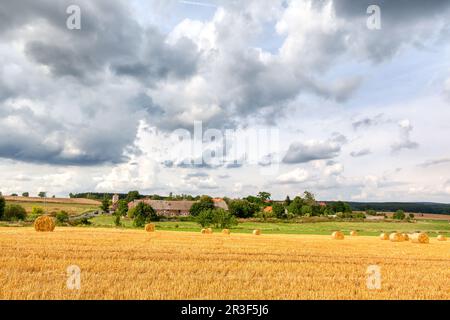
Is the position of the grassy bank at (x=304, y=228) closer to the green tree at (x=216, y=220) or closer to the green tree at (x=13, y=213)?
the green tree at (x=216, y=220)

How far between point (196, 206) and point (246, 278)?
3844 inches

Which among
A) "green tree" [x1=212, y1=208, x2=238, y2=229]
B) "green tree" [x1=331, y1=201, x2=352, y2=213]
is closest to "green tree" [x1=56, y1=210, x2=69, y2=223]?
"green tree" [x1=212, y1=208, x2=238, y2=229]

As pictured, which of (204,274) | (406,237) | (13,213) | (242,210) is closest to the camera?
(204,274)

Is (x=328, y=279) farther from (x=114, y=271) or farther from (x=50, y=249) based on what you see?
(x=50, y=249)

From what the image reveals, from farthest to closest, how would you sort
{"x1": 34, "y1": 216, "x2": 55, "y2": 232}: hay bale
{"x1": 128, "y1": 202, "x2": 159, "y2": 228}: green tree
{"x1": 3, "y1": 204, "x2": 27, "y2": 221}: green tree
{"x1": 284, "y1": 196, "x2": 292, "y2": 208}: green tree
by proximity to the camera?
{"x1": 284, "y1": 196, "x2": 292, "y2": 208}: green tree, {"x1": 3, "y1": 204, "x2": 27, "y2": 221}: green tree, {"x1": 128, "y1": 202, "x2": 159, "y2": 228}: green tree, {"x1": 34, "y1": 216, "x2": 55, "y2": 232}: hay bale

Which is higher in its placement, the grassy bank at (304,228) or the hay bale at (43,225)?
the hay bale at (43,225)

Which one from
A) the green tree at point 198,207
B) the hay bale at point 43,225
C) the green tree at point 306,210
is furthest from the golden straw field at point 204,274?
the green tree at point 306,210

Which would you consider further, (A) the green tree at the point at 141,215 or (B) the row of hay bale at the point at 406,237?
(A) the green tree at the point at 141,215

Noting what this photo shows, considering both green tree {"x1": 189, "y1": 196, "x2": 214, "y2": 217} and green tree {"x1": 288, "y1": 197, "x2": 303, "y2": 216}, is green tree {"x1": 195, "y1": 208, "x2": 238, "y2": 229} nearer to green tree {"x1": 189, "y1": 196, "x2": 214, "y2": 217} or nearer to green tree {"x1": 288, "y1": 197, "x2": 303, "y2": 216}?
green tree {"x1": 189, "y1": 196, "x2": 214, "y2": 217}

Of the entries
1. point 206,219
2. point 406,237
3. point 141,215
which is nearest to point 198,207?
point 141,215

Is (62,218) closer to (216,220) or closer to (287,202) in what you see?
(216,220)

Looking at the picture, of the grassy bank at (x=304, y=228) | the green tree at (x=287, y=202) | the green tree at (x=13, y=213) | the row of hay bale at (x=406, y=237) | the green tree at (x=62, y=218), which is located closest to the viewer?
the row of hay bale at (x=406, y=237)
